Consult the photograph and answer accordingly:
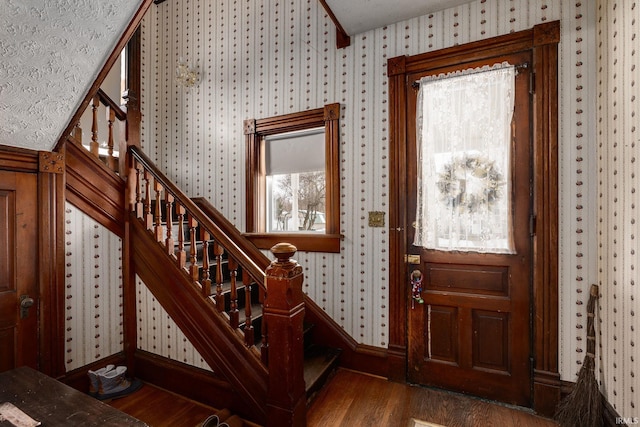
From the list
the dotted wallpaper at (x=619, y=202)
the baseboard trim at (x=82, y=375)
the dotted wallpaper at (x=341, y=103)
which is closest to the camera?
the dotted wallpaper at (x=619, y=202)

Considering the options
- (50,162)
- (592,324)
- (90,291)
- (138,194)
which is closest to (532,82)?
(592,324)

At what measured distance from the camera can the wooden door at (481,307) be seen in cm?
211

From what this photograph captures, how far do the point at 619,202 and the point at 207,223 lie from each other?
2.49 meters

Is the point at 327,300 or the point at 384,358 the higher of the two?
the point at 327,300

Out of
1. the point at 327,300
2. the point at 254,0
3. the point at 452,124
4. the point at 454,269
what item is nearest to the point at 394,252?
the point at 454,269

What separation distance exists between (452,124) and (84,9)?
7.40ft

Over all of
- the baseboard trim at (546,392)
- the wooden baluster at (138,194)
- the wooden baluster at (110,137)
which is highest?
the wooden baluster at (110,137)

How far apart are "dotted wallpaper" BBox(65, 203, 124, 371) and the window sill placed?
1.20 metres

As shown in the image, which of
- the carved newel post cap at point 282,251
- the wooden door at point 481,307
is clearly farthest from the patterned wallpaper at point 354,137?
the carved newel post cap at point 282,251

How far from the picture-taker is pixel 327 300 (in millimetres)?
2748

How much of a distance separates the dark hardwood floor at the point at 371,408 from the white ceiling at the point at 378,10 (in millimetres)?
2935

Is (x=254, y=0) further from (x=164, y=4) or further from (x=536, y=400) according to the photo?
(x=536, y=400)

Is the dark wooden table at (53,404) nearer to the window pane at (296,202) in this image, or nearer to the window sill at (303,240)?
the window sill at (303,240)

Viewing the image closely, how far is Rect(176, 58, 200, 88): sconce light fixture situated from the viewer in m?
3.45
